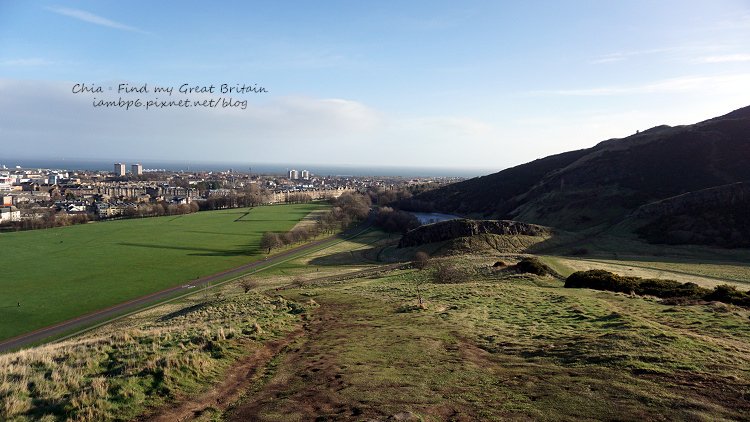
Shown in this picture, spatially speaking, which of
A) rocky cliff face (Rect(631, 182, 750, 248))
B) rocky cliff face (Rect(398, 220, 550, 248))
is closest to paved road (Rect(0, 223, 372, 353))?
rocky cliff face (Rect(398, 220, 550, 248))

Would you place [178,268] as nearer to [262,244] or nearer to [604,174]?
[262,244]

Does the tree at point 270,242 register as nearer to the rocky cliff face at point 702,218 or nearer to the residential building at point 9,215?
the rocky cliff face at point 702,218

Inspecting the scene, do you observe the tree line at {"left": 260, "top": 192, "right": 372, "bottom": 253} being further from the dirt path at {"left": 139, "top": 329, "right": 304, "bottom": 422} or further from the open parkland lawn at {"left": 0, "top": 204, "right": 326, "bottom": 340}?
the dirt path at {"left": 139, "top": 329, "right": 304, "bottom": 422}

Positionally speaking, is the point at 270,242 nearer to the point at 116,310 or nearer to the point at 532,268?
the point at 116,310

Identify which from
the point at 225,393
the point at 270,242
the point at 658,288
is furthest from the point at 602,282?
the point at 270,242

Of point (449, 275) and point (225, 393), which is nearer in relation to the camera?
point (225, 393)

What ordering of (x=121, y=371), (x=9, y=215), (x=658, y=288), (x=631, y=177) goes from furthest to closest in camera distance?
1. (x=9, y=215)
2. (x=631, y=177)
3. (x=658, y=288)
4. (x=121, y=371)

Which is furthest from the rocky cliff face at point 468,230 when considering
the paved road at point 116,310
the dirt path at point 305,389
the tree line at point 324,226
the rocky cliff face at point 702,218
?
the dirt path at point 305,389
